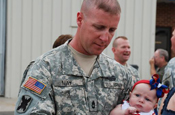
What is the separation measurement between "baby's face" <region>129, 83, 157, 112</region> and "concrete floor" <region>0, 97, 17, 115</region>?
12.1 ft

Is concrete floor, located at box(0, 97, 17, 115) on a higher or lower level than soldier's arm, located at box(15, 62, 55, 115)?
lower

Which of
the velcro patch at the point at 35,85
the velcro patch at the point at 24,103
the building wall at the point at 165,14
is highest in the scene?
the building wall at the point at 165,14

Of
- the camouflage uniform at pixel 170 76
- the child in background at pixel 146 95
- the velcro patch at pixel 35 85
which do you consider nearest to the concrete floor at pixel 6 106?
the camouflage uniform at pixel 170 76

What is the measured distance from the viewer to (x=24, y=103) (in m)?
1.68

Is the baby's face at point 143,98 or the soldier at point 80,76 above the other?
the soldier at point 80,76

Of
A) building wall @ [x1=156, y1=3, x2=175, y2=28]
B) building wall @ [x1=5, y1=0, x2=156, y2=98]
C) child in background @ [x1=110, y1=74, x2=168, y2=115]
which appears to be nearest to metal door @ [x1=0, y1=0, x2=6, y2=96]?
building wall @ [x1=5, y1=0, x2=156, y2=98]

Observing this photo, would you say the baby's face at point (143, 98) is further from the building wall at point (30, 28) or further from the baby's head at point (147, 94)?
the building wall at point (30, 28)

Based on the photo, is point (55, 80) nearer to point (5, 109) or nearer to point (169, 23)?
point (5, 109)

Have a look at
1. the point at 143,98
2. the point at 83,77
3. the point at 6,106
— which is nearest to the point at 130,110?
the point at 143,98

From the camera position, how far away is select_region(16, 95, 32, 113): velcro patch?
168 cm

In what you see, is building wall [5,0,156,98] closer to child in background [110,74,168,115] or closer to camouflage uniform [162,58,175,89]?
camouflage uniform [162,58,175,89]

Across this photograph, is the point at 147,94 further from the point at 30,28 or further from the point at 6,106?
the point at 30,28

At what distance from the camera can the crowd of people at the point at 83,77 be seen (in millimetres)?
1699

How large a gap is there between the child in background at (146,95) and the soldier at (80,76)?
0.80 ft
